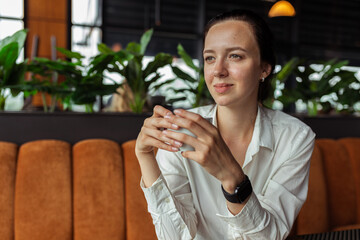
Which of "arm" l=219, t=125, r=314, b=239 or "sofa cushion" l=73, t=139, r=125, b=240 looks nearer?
"arm" l=219, t=125, r=314, b=239

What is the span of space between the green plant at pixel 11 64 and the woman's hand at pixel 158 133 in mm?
905

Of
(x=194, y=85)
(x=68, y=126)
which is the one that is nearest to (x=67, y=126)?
(x=68, y=126)

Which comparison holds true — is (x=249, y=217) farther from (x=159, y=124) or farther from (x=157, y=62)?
(x=157, y=62)

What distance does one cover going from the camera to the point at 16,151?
1.38 m

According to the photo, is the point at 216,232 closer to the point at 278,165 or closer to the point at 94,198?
the point at 278,165

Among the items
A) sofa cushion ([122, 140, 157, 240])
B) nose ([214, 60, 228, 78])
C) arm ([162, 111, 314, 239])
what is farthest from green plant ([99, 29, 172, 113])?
arm ([162, 111, 314, 239])

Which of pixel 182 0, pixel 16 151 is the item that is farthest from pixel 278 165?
pixel 182 0

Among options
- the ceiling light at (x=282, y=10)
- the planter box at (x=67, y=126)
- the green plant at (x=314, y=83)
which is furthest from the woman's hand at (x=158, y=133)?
the ceiling light at (x=282, y=10)

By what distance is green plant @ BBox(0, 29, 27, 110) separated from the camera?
1426 millimetres

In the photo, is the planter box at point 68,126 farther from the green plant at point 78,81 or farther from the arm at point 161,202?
the arm at point 161,202

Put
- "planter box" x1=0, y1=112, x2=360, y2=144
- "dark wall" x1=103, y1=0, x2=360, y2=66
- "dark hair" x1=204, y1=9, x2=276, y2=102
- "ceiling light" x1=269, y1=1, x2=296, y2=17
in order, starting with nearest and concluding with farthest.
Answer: "dark hair" x1=204, y1=9, x2=276, y2=102
"planter box" x1=0, y1=112, x2=360, y2=144
"ceiling light" x1=269, y1=1, x2=296, y2=17
"dark wall" x1=103, y1=0, x2=360, y2=66

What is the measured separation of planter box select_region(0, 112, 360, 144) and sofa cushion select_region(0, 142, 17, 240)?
0.68ft

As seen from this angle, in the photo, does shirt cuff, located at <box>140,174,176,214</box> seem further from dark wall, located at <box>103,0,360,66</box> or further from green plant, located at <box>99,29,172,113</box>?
dark wall, located at <box>103,0,360,66</box>

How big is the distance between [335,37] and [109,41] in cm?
511
